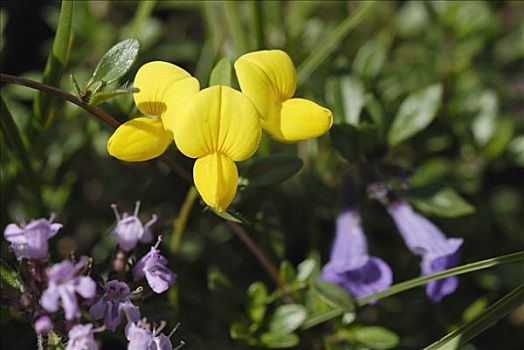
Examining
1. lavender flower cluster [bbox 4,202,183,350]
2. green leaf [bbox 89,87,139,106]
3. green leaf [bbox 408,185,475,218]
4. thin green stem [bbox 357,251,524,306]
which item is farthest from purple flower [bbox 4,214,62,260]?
green leaf [bbox 408,185,475,218]

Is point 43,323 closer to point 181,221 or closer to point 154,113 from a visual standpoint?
point 154,113

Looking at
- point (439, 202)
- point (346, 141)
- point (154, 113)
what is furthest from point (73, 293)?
point (439, 202)

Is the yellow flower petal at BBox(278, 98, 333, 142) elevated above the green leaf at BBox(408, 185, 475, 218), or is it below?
above

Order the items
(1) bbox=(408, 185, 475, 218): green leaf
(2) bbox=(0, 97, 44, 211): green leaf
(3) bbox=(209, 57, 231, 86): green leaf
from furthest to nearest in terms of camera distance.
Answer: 1. (1) bbox=(408, 185, 475, 218): green leaf
2. (2) bbox=(0, 97, 44, 211): green leaf
3. (3) bbox=(209, 57, 231, 86): green leaf

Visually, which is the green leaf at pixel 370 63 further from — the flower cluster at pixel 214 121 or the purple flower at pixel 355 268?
the flower cluster at pixel 214 121

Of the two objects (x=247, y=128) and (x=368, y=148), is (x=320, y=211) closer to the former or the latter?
(x=368, y=148)

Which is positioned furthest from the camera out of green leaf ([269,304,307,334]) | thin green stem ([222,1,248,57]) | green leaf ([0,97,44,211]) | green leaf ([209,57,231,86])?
thin green stem ([222,1,248,57])

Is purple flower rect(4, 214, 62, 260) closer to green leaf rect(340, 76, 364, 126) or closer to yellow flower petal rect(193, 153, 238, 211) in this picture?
yellow flower petal rect(193, 153, 238, 211)
